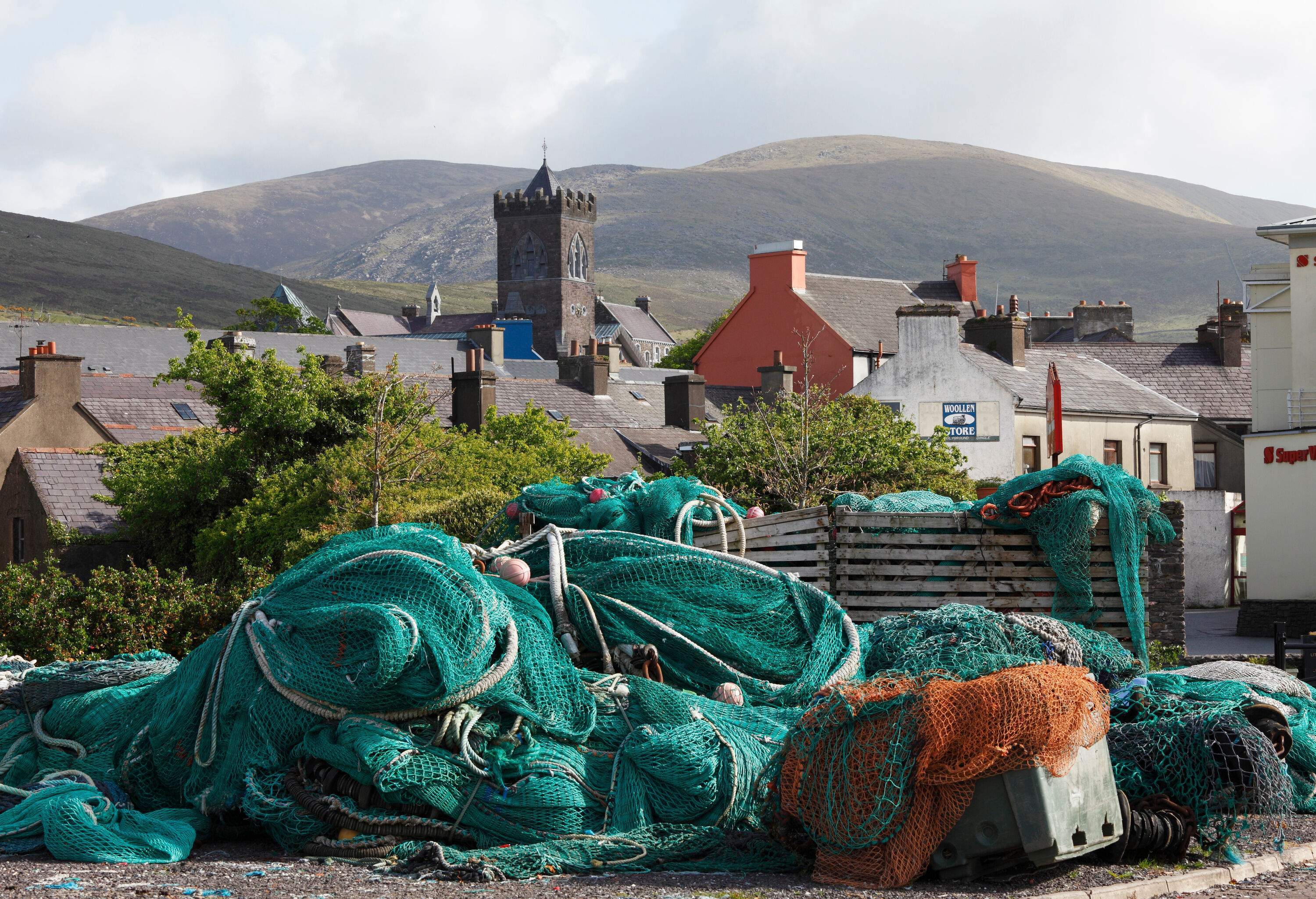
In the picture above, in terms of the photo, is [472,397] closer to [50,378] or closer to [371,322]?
[50,378]

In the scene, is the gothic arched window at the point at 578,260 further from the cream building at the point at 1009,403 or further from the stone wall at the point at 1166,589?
the stone wall at the point at 1166,589

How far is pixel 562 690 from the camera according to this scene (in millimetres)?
8547

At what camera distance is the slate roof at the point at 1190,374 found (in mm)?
43406

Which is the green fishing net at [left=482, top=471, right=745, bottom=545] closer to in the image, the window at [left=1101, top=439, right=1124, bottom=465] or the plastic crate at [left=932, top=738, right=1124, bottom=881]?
the plastic crate at [left=932, top=738, right=1124, bottom=881]

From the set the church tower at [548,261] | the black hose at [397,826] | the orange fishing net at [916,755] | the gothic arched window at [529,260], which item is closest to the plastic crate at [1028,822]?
the orange fishing net at [916,755]

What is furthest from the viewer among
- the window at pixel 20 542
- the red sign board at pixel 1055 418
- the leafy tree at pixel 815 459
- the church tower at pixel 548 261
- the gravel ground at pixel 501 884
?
the church tower at pixel 548 261

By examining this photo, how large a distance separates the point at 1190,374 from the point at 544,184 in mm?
109888

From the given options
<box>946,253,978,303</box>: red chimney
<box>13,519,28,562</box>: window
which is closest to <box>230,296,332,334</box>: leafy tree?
<box>946,253,978,303</box>: red chimney

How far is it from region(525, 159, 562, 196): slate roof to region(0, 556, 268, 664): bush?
440ft

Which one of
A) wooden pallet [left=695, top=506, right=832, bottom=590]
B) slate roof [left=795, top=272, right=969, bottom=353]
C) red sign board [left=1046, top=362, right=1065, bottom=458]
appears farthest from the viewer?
slate roof [left=795, top=272, right=969, bottom=353]

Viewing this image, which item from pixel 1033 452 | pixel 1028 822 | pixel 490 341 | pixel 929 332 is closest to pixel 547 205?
pixel 490 341

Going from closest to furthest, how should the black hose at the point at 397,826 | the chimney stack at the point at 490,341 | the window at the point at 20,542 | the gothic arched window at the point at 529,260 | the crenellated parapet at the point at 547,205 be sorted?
1. the black hose at the point at 397,826
2. the window at the point at 20,542
3. the chimney stack at the point at 490,341
4. the gothic arched window at the point at 529,260
5. the crenellated parapet at the point at 547,205

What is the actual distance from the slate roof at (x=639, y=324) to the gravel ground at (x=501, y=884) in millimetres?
132576

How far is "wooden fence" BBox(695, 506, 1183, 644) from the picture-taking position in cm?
1241
